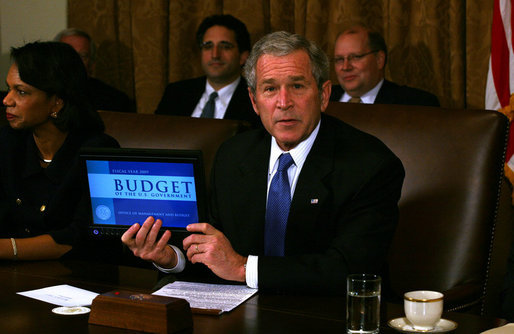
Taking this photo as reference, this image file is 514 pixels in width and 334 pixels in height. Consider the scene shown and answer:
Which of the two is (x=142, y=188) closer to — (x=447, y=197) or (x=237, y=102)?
(x=447, y=197)

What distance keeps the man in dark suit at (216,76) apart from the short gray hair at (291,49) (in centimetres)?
200

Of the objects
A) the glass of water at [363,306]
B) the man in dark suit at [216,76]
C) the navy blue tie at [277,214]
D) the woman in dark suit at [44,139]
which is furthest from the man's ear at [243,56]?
the glass of water at [363,306]

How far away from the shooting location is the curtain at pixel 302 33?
366 centimetres

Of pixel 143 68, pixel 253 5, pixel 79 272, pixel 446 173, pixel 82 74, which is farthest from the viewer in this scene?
pixel 143 68

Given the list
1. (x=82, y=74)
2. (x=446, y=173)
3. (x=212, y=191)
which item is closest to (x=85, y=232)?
(x=212, y=191)

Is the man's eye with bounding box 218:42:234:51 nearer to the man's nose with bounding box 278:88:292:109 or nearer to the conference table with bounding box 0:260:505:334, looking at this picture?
the man's nose with bounding box 278:88:292:109

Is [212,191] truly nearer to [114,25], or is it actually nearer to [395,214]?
[395,214]

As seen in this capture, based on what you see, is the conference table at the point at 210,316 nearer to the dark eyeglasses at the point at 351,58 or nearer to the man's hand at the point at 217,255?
the man's hand at the point at 217,255

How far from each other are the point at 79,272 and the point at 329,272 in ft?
2.17

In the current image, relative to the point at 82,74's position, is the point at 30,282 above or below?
below

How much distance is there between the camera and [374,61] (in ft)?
Result: 12.5

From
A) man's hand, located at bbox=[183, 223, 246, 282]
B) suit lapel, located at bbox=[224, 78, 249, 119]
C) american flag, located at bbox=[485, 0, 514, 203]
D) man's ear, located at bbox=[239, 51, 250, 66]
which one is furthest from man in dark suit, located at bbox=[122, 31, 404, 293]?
man's ear, located at bbox=[239, 51, 250, 66]

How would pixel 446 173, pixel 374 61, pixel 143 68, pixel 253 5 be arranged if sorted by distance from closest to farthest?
pixel 446 173, pixel 374 61, pixel 253 5, pixel 143 68

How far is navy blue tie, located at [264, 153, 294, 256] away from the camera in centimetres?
204
